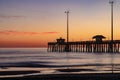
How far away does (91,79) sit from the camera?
24.2m

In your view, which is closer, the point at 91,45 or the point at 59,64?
the point at 59,64

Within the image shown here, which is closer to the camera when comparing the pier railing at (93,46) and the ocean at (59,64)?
the ocean at (59,64)

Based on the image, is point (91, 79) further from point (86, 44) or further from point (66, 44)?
point (66, 44)

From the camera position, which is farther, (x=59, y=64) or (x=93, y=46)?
(x=93, y=46)

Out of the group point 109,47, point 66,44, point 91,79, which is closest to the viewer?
point 91,79

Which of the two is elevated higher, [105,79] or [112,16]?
[112,16]

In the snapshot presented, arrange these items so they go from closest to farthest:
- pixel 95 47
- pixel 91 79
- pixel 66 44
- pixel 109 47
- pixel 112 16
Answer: pixel 91 79 → pixel 112 16 → pixel 109 47 → pixel 95 47 → pixel 66 44

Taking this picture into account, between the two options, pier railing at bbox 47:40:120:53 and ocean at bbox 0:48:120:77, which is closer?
ocean at bbox 0:48:120:77

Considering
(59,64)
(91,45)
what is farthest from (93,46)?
(59,64)

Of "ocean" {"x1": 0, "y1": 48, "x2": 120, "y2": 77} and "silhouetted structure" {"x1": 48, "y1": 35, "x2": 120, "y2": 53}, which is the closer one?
"ocean" {"x1": 0, "y1": 48, "x2": 120, "y2": 77}

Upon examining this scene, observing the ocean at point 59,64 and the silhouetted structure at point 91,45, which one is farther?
the silhouetted structure at point 91,45

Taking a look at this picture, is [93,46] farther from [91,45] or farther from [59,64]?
[59,64]

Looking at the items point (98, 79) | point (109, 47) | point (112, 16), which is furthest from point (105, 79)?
point (109, 47)

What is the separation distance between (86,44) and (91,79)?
87.8 metres
